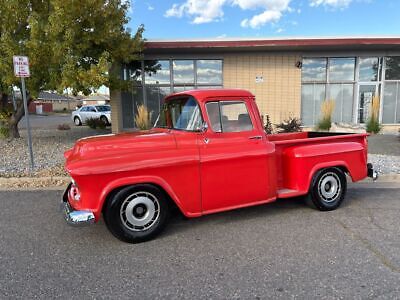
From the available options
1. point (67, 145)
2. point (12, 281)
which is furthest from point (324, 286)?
point (67, 145)

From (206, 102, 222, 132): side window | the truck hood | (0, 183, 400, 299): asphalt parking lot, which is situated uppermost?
(206, 102, 222, 132): side window

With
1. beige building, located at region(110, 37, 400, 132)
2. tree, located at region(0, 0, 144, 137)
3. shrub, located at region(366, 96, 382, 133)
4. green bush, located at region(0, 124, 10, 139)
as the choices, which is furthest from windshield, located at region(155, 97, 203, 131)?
shrub, located at region(366, 96, 382, 133)

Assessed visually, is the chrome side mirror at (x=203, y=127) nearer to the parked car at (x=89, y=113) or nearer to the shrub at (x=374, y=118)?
the shrub at (x=374, y=118)

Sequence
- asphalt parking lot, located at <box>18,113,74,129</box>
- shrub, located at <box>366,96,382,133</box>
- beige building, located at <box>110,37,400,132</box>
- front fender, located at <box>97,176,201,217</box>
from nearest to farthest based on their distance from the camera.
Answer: front fender, located at <box>97,176,201,217</box> < shrub, located at <box>366,96,382,133</box> < beige building, located at <box>110,37,400,132</box> < asphalt parking lot, located at <box>18,113,74,129</box>

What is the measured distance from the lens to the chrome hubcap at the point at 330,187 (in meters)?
4.82

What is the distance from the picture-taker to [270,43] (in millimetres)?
12109

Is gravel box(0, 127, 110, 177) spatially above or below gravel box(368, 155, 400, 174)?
above

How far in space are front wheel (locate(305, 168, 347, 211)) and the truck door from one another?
0.83 meters

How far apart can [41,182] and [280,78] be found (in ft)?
34.7

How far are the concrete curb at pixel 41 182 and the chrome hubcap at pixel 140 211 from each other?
317cm

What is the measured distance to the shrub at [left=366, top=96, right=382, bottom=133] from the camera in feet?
40.7

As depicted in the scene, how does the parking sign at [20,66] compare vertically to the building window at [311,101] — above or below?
above

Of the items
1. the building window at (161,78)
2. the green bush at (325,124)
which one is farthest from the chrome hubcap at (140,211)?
the green bush at (325,124)

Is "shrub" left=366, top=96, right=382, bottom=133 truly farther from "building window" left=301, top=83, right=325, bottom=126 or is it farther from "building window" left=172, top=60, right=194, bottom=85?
"building window" left=172, top=60, right=194, bottom=85
